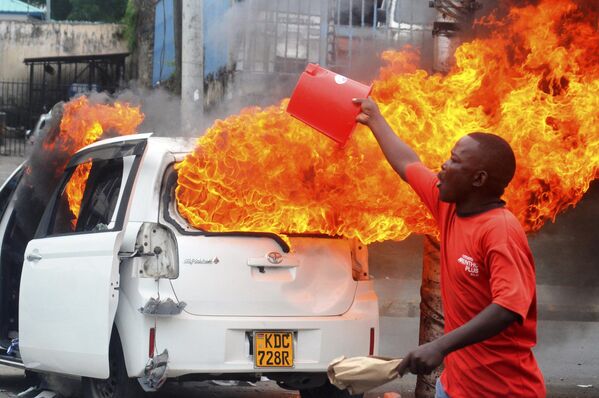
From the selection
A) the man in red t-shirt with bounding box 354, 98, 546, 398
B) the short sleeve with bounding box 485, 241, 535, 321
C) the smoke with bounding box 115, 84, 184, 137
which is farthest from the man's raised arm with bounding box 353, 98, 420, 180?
the smoke with bounding box 115, 84, 184, 137

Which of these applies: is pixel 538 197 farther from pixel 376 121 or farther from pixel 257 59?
pixel 257 59

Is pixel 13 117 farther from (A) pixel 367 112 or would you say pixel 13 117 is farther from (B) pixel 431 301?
(A) pixel 367 112

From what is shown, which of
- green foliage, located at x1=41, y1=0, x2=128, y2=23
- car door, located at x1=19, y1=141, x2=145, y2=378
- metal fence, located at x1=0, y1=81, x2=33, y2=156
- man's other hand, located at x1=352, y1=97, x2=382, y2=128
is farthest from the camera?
green foliage, located at x1=41, y1=0, x2=128, y2=23

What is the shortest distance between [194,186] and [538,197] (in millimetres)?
1979

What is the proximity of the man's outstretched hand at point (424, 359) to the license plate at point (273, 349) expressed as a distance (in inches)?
90.7

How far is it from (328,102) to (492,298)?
5.76ft

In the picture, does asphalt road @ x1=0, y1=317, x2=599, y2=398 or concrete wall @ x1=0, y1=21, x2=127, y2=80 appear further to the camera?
concrete wall @ x1=0, y1=21, x2=127, y2=80

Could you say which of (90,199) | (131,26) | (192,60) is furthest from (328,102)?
(131,26)

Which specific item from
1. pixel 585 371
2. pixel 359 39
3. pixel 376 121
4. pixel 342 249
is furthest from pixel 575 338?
pixel 376 121

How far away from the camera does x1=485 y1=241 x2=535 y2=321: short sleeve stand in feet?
11.1

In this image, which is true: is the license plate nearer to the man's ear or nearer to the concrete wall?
the man's ear

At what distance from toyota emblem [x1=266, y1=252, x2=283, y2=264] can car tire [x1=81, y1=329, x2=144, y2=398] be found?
99 centimetres

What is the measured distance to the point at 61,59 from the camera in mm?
24688

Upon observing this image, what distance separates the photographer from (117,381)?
5.80m
